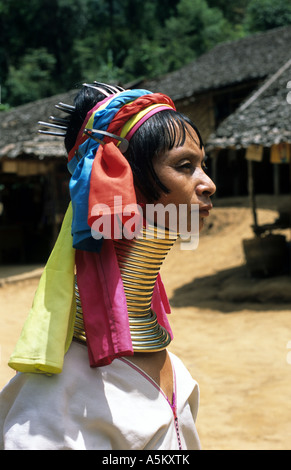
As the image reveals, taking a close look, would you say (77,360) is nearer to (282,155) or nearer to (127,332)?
(127,332)

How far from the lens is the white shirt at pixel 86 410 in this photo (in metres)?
1.25

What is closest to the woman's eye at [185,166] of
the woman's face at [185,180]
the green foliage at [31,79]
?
the woman's face at [185,180]

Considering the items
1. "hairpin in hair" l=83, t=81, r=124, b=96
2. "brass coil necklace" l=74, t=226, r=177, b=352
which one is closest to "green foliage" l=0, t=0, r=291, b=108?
"hairpin in hair" l=83, t=81, r=124, b=96

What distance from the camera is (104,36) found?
31.0 meters

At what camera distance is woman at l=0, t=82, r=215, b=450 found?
1.29 m

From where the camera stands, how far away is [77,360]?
136cm

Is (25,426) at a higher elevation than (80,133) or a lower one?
lower

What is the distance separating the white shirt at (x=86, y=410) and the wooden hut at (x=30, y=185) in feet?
33.2

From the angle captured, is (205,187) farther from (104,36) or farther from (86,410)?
(104,36)

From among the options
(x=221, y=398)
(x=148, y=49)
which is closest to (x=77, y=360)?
(x=221, y=398)

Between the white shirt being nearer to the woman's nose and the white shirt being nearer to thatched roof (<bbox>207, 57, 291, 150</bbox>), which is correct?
the woman's nose

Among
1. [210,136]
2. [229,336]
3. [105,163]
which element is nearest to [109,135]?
[105,163]

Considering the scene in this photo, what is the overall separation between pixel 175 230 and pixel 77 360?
465 mm

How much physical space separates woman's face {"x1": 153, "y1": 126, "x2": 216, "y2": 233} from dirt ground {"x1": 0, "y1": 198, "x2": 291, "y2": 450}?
A: 10.7ft
